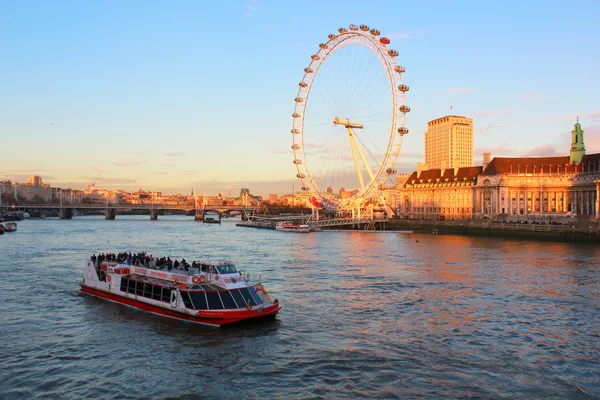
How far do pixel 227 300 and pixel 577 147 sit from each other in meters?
87.1

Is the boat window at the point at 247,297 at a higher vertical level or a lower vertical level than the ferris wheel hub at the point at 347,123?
lower

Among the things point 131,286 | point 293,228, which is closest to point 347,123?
point 293,228

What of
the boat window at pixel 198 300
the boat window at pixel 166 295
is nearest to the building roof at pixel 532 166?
the boat window at pixel 166 295

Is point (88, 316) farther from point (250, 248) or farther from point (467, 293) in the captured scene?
point (250, 248)

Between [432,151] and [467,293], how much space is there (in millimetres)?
172425

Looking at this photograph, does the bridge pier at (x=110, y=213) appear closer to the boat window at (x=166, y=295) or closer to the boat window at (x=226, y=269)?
the boat window at (x=166, y=295)

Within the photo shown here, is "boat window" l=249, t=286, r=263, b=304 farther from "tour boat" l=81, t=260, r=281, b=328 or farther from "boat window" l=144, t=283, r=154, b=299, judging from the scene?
"boat window" l=144, t=283, r=154, b=299

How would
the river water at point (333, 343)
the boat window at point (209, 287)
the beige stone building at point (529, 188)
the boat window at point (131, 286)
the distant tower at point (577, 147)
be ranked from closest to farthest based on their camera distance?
1. the river water at point (333, 343)
2. the boat window at point (209, 287)
3. the boat window at point (131, 286)
4. the beige stone building at point (529, 188)
5. the distant tower at point (577, 147)

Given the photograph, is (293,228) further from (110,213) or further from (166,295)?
(110,213)

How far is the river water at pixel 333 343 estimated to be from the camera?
1539 centimetres

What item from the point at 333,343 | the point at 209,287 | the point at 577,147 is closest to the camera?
the point at 333,343

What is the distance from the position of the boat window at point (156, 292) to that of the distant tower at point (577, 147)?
86536 mm

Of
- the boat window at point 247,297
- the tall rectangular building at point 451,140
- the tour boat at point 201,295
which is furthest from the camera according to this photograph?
the tall rectangular building at point 451,140

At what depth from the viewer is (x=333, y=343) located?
19234mm
